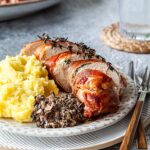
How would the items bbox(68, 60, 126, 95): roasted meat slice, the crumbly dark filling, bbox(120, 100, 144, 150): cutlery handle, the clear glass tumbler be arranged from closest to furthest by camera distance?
bbox(120, 100, 144, 150): cutlery handle → the crumbly dark filling → bbox(68, 60, 126, 95): roasted meat slice → the clear glass tumbler

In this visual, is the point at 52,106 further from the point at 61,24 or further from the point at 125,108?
the point at 61,24

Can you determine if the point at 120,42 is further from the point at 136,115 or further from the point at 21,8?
the point at 136,115

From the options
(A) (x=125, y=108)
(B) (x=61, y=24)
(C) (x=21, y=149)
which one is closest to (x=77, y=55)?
(A) (x=125, y=108)

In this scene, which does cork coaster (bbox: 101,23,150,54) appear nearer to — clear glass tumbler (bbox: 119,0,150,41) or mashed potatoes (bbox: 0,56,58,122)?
clear glass tumbler (bbox: 119,0,150,41)

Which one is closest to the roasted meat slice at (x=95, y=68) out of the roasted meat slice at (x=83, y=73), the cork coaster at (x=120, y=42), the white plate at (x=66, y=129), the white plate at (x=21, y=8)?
the roasted meat slice at (x=83, y=73)

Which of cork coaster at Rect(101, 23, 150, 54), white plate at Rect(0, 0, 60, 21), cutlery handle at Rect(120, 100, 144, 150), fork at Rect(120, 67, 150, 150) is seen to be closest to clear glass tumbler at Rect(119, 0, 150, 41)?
Result: cork coaster at Rect(101, 23, 150, 54)

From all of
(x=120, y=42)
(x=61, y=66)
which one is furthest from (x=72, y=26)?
(x=61, y=66)

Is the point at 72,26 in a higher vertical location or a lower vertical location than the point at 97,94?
higher

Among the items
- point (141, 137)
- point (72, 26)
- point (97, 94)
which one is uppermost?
point (72, 26)
